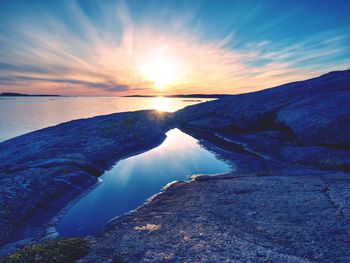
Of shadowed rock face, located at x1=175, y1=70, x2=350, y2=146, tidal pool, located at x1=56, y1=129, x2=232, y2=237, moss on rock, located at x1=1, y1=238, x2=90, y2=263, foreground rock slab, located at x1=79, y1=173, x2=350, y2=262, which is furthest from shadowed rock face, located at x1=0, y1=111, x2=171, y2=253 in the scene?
shadowed rock face, located at x1=175, y1=70, x2=350, y2=146

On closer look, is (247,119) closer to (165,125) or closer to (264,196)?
(165,125)

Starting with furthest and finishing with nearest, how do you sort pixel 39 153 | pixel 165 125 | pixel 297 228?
pixel 165 125, pixel 39 153, pixel 297 228

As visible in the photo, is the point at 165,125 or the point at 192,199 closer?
the point at 192,199

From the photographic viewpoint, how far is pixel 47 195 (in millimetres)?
14031

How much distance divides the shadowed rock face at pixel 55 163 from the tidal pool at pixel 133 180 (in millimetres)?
1282

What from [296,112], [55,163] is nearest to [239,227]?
[55,163]

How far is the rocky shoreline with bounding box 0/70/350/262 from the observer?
24.7 feet

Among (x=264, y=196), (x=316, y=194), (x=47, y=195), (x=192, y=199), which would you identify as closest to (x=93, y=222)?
(x=47, y=195)

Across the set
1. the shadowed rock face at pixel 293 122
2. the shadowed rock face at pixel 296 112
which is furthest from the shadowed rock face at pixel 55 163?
the shadowed rock face at pixel 296 112

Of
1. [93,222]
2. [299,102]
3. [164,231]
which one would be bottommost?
[93,222]

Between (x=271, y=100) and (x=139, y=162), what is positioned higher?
(x=271, y=100)

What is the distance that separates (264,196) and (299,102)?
21.2m

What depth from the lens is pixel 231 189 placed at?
1291cm

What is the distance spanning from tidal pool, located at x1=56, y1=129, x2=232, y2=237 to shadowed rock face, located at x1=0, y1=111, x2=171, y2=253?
4.21ft
